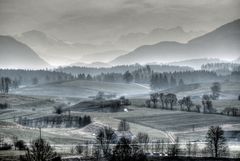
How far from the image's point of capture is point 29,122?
88000mm

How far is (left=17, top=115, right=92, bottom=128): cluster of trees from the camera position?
Result: 84.2 m

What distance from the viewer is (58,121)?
87562mm

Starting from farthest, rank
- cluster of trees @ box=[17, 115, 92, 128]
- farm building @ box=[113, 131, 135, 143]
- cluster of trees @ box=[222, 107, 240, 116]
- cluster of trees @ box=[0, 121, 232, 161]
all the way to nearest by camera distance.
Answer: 1. cluster of trees @ box=[222, 107, 240, 116]
2. cluster of trees @ box=[17, 115, 92, 128]
3. farm building @ box=[113, 131, 135, 143]
4. cluster of trees @ box=[0, 121, 232, 161]

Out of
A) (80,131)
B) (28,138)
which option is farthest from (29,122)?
(28,138)

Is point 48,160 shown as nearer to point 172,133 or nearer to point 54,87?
point 172,133

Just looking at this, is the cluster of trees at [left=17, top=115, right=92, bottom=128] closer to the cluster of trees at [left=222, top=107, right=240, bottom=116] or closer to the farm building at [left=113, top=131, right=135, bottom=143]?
the farm building at [left=113, top=131, right=135, bottom=143]

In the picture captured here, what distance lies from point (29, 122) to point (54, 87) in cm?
9421

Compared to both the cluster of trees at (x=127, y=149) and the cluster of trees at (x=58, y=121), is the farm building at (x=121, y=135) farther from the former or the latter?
the cluster of trees at (x=58, y=121)

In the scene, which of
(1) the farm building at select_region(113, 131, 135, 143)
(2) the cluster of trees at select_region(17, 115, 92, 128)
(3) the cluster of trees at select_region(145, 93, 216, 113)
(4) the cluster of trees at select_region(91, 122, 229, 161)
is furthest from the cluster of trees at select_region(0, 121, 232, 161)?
(3) the cluster of trees at select_region(145, 93, 216, 113)

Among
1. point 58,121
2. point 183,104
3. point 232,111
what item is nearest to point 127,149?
point 58,121

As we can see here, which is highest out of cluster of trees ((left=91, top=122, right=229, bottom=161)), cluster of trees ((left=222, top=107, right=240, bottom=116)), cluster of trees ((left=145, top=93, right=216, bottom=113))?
cluster of trees ((left=145, top=93, right=216, bottom=113))

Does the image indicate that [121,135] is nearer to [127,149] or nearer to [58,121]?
[58,121]

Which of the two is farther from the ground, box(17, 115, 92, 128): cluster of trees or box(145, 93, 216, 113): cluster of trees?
box(145, 93, 216, 113): cluster of trees

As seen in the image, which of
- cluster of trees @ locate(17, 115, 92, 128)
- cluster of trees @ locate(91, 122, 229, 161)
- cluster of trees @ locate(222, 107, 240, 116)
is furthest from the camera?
cluster of trees @ locate(222, 107, 240, 116)
